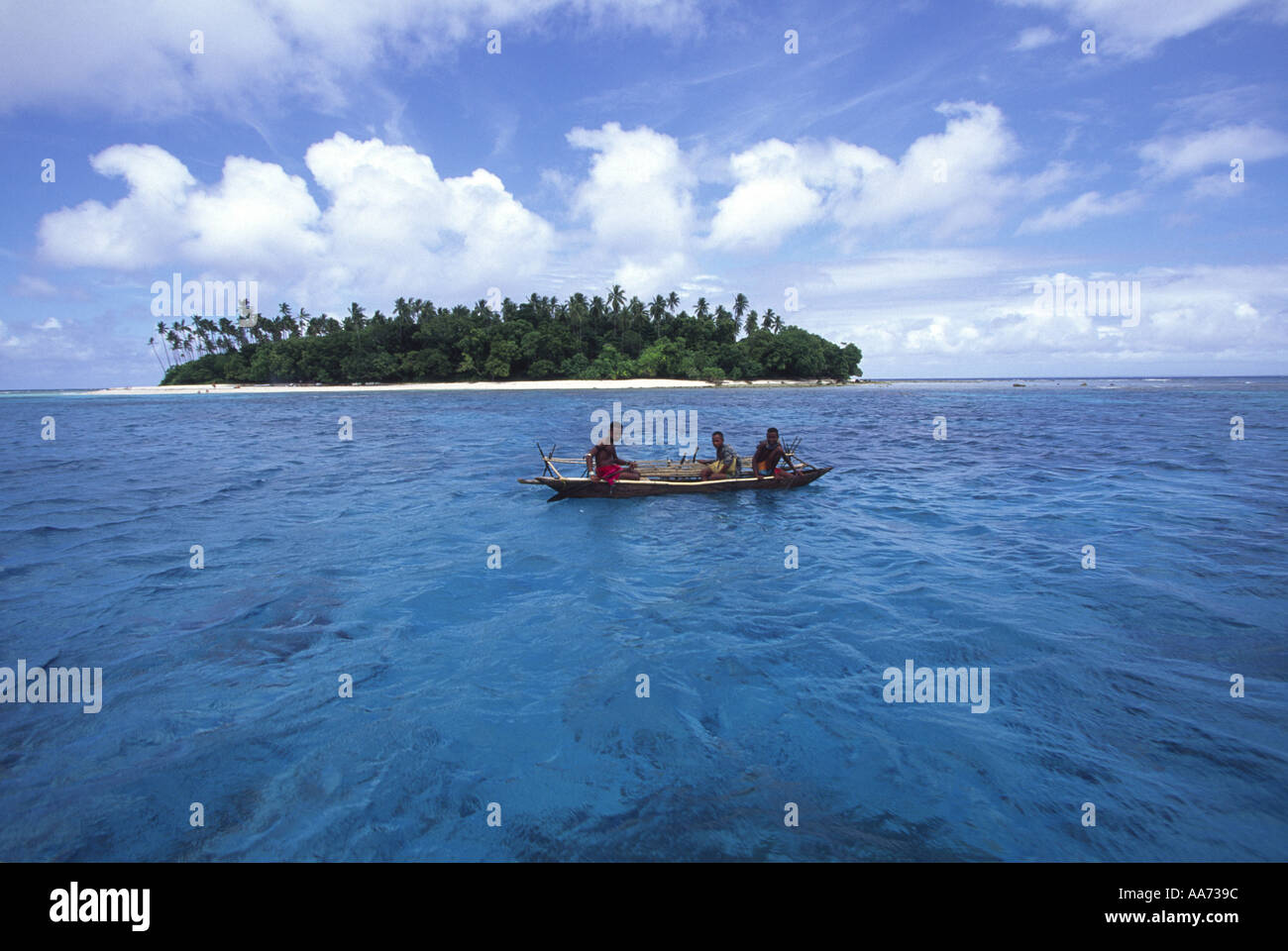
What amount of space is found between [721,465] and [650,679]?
10036 mm

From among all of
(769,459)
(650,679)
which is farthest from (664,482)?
(650,679)

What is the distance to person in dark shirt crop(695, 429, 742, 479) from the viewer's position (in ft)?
53.2

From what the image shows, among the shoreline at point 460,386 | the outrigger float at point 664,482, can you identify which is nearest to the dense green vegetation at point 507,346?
the shoreline at point 460,386

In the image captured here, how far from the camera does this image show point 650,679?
23.1ft

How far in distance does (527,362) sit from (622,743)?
9755 centimetres

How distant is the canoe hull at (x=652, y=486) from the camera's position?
1530cm

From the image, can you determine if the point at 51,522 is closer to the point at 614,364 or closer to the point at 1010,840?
the point at 1010,840

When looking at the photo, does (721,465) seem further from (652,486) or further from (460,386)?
(460,386)

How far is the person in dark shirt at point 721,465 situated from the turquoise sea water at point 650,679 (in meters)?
0.87

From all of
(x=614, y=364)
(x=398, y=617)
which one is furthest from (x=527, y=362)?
(x=398, y=617)

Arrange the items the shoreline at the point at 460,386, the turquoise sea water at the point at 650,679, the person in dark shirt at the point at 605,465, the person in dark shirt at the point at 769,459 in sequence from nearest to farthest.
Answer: the turquoise sea water at the point at 650,679 → the person in dark shirt at the point at 605,465 → the person in dark shirt at the point at 769,459 → the shoreline at the point at 460,386

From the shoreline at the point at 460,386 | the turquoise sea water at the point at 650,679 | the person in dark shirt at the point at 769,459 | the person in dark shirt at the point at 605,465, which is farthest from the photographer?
the shoreline at the point at 460,386

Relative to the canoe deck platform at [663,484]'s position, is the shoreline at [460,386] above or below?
above

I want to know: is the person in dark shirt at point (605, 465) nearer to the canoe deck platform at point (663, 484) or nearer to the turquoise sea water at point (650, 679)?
the canoe deck platform at point (663, 484)
